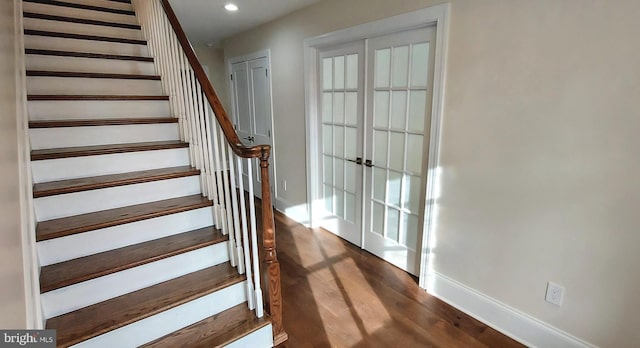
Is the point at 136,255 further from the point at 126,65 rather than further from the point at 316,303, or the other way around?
the point at 126,65

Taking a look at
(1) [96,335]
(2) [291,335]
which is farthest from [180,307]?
(2) [291,335]

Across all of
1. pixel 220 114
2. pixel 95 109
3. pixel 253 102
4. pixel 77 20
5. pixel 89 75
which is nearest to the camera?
pixel 220 114

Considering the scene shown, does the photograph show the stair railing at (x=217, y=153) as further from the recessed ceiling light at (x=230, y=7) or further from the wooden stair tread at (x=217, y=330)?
the recessed ceiling light at (x=230, y=7)

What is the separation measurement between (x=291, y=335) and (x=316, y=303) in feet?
1.17

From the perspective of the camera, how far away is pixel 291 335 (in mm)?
1981

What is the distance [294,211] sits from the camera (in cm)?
394

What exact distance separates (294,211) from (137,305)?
7.94 feet

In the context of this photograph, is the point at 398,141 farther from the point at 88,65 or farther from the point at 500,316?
the point at 88,65

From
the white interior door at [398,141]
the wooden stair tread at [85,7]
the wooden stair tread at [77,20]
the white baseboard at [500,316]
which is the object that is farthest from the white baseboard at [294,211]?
the wooden stair tread at [85,7]

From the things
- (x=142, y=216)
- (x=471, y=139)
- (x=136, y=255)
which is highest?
(x=471, y=139)

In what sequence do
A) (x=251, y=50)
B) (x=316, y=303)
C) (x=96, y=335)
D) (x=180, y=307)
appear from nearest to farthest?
(x=96, y=335), (x=180, y=307), (x=316, y=303), (x=251, y=50)

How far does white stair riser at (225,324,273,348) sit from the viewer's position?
1667mm

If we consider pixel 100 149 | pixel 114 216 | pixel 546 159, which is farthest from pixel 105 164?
pixel 546 159

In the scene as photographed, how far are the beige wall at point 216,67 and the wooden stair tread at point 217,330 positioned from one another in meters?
4.16
